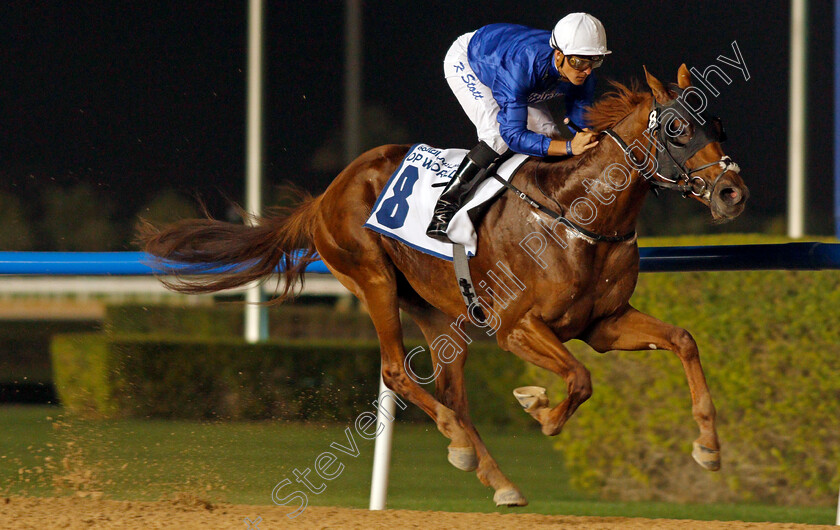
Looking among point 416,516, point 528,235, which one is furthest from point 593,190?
point 416,516

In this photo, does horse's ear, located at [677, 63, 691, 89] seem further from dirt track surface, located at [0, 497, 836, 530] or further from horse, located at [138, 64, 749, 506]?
dirt track surface, located at [0, 497, 836, 530]

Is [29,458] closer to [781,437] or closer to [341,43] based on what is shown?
[781,437]

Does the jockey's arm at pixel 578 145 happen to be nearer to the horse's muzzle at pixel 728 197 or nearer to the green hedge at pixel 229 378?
the horse's muzzle at pixel 728 197

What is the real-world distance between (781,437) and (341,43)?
11.7m

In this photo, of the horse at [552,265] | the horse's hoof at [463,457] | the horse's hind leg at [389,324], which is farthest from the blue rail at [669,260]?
the horse's hoof at [463,457]

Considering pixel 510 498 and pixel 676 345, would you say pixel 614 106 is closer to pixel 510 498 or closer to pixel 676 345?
pixel 676 345

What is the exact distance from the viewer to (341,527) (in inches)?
127

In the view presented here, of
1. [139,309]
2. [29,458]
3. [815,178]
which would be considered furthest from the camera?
[815,178]

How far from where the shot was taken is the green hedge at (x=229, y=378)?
6.61 meters

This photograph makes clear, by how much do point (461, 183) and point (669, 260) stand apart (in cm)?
84

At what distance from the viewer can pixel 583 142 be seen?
3082mm

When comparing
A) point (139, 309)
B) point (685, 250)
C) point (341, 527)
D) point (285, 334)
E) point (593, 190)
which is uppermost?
point (593, 190)

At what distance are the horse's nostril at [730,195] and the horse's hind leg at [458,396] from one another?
1140 mm

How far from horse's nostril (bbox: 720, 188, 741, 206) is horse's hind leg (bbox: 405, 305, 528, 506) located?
3.74 feet
